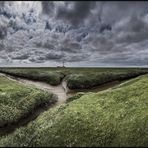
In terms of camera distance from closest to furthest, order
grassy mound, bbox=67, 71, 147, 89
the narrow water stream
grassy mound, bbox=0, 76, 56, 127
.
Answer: the narrow water stream → grassy mound, bbox=0, 76, 56, 127 → grassy mound, bbox=67, 71, 147, 89

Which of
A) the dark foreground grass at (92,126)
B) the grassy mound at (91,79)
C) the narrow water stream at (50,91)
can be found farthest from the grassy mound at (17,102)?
the grassy mound at (91,79)

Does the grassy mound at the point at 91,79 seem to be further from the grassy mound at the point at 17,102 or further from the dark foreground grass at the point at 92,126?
the dark foreground grass at the point at 92,126

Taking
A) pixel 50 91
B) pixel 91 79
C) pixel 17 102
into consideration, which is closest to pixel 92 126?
pixel 17 102

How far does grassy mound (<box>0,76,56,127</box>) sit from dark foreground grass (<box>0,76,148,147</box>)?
15.5 ft

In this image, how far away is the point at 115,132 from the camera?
2630 cm

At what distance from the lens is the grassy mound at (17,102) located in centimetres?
3562

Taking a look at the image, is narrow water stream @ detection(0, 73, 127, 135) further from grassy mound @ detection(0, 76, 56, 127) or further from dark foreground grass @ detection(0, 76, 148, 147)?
dark foreground grass @ detection(0, 76, 148, 147)

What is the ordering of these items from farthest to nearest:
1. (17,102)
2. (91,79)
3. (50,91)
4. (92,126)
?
(91,79)
(50,91)
(17,102)
(92,126)

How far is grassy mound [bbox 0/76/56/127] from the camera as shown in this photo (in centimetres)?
3562

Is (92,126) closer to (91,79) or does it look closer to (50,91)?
(50,91)

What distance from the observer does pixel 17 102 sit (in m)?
40.8

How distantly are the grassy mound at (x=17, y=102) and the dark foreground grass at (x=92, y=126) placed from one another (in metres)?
4.73

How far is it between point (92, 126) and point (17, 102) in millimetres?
16401

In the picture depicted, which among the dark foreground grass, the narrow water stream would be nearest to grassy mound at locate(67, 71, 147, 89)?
the narrow water stream
